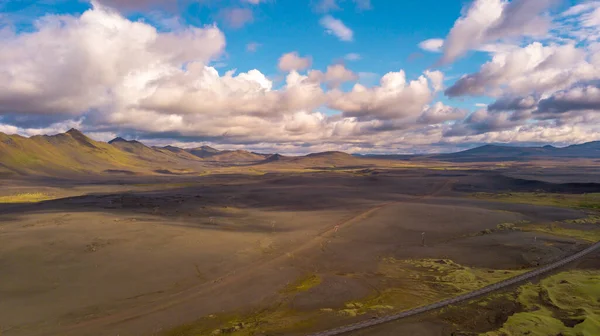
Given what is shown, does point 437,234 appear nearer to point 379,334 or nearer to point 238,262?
point 238,262

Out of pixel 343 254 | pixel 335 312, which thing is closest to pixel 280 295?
pixel 335 312

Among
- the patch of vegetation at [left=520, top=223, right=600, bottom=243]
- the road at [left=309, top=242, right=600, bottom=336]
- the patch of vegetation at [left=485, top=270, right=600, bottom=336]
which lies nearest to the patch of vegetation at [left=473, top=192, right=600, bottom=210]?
the patch of vegetation at [left=520, top=223, right=600, bottom=243]

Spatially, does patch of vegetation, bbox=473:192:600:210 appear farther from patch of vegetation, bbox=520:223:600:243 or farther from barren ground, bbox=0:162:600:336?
patch of vegetation, bbox=520:223:600:243

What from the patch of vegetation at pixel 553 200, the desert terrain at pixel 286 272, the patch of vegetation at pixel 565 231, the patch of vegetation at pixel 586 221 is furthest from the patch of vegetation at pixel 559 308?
the patch of vegetation at pixel 553 200

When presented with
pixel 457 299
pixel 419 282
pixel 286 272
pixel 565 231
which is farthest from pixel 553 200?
pixel 286 272

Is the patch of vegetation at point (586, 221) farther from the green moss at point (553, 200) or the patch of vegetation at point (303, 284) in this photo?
the patch of vegetation at point (303, 284)

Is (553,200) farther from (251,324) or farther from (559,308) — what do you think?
(251,324)
